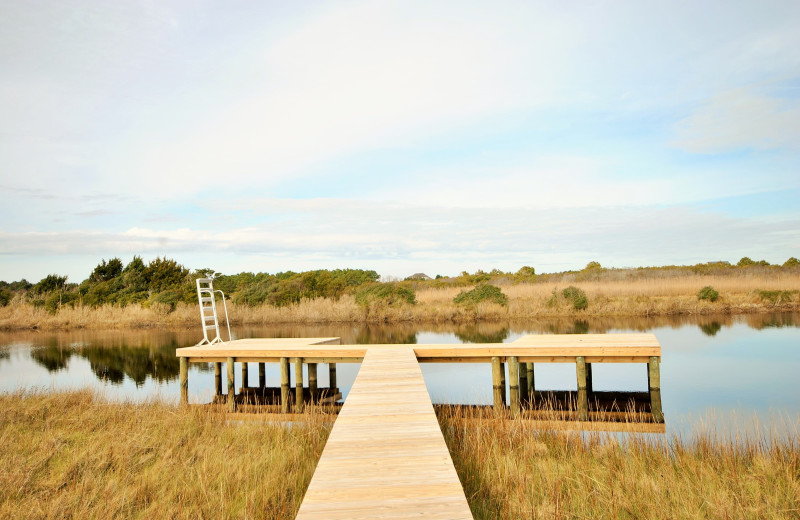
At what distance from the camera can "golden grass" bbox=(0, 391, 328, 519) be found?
3926 mm

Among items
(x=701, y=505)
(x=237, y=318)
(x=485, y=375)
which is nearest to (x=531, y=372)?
(x=485, y=375)

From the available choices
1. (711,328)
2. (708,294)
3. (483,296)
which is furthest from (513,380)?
(708,294)

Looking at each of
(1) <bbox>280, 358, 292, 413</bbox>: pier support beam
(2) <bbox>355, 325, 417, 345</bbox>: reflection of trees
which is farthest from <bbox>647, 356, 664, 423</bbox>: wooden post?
(2) <bbox>355, 325, 417, 345</bbox>: reflection of trees

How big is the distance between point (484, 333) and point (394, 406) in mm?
11229

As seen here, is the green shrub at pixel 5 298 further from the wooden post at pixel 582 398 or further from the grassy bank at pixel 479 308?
Answer: the wooden post at pixel 582 398

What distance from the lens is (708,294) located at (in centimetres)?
2009

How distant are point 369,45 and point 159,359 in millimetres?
9437

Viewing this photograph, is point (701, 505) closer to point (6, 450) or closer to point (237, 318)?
point (6, 450)

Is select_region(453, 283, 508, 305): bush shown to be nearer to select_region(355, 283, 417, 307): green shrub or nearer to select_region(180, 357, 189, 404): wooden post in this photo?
select_region(355, 283, 417, 307): green shrub

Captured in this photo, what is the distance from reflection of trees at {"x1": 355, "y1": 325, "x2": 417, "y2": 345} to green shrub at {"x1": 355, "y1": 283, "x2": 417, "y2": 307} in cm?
179

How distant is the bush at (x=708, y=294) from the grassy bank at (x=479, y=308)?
177 mm

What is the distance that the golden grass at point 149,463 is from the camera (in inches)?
155

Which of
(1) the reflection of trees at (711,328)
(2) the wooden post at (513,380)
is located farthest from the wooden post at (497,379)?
(1) the reflection of trees at (711,328)

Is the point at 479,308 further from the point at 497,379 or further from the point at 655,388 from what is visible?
the point at 655,388
